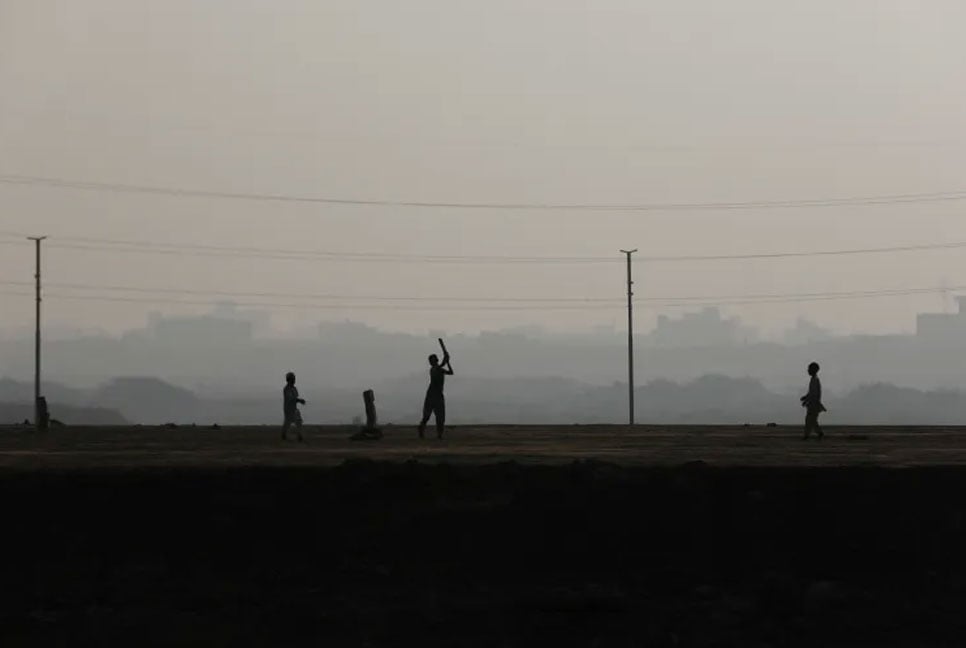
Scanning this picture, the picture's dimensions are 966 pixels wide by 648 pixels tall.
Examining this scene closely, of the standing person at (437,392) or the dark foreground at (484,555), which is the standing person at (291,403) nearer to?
the standing person at (437,392)

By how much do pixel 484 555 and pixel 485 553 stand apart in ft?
0.22

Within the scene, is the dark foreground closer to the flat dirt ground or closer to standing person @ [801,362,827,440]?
the flat dirt ground

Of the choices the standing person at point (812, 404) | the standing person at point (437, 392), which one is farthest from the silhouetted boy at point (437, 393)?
the standing person at point (812, 404)

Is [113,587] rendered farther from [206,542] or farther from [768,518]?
[768,518]

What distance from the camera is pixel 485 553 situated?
2661 cm

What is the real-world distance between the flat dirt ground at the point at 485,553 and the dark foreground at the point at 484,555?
39 mm

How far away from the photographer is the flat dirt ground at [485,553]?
78.7 feet

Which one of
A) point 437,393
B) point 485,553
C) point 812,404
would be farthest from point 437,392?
point 485,553

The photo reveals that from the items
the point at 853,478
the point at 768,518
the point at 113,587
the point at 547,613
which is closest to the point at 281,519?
the point at 113,587

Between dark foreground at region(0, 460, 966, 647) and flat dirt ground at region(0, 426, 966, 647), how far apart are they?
39 millimetres

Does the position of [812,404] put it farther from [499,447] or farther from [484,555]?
[484,555]

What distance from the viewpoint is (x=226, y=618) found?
2436cm

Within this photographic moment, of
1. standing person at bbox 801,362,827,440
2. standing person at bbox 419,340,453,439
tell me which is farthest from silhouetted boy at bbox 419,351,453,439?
standing person at bbox 801,362,827,440

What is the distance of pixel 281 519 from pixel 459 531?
2.86 metres
